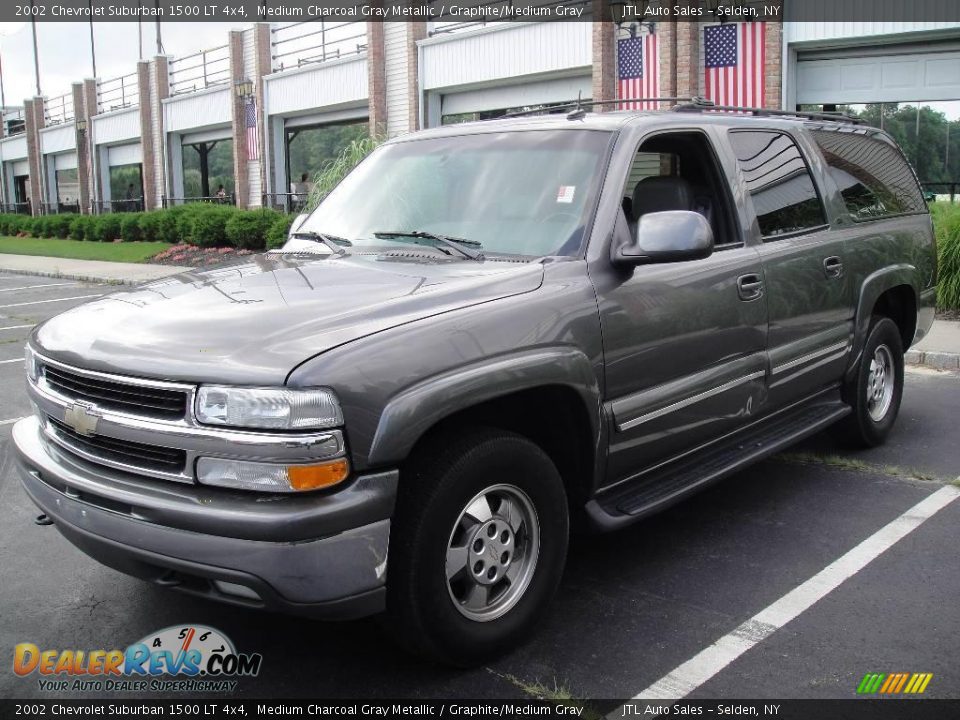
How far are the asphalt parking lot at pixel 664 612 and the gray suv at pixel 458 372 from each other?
281mm

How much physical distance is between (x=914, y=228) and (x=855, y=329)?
46.1 inches

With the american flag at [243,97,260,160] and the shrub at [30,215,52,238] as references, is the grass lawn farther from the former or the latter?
the american flag at [243,97,260,160]

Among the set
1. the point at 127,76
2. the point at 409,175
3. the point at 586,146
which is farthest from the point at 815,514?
the point at 127,76

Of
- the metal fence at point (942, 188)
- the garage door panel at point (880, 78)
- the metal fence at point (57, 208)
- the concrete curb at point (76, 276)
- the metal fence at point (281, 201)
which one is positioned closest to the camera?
the garage door panel at point (880, 78)

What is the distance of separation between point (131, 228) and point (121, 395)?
29143 millimetres

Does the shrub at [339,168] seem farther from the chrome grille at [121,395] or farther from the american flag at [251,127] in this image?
the chrome grille at [121,395]

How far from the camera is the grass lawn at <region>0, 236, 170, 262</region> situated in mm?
25453

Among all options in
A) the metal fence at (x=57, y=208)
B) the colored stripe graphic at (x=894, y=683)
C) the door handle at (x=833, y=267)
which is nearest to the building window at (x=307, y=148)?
the metal fence at (x=57, y=208)

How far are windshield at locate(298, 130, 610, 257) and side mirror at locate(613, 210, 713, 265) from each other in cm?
25

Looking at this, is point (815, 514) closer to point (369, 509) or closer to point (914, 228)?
point (914, 228)

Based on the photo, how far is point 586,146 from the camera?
165 inches

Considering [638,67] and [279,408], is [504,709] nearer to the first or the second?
[279,408]

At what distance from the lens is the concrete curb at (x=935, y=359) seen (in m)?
8.98

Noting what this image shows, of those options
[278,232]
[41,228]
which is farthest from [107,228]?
[278,232]
